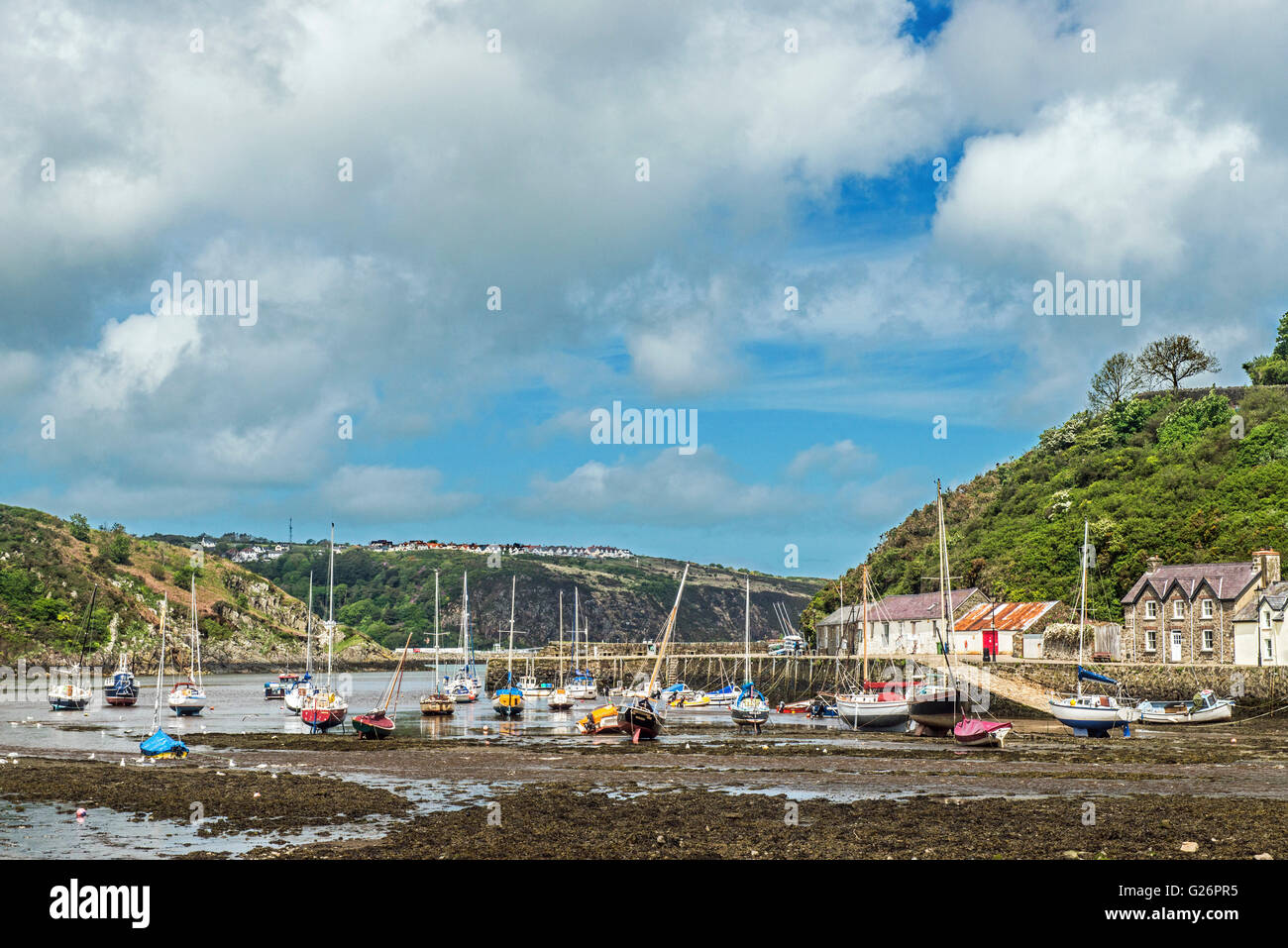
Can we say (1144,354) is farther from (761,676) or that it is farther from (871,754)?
(871,754)

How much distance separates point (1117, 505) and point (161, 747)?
90861mm

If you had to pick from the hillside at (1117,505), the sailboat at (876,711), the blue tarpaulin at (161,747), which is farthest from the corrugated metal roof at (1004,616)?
the blue tarpaulin at (161,747)

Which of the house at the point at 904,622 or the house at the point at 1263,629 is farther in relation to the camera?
the house at the point at 904,622

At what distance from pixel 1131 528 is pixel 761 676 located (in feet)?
119

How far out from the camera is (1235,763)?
40.6 m

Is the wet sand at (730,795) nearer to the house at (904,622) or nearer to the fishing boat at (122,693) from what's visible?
the house at (904,622)

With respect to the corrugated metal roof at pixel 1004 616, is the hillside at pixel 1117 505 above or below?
above

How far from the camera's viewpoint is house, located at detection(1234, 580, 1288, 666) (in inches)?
2675

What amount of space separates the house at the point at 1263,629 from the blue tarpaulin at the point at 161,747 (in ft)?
207

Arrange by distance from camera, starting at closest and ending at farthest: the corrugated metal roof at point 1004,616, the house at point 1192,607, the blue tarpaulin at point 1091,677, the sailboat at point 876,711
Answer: the sailboat at point 876,711, the blue tarpaulin at point 1091,677, the house at point 1192,607, the corrugated metal roof at point 1004,616

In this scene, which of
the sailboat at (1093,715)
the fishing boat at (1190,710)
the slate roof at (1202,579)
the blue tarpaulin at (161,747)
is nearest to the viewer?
the blue tarpaulin at (161,747)

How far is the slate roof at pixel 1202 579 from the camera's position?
71250 mm

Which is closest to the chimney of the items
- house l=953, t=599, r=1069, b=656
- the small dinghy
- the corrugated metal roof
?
house l=953, t=599, r=1069, b=656
